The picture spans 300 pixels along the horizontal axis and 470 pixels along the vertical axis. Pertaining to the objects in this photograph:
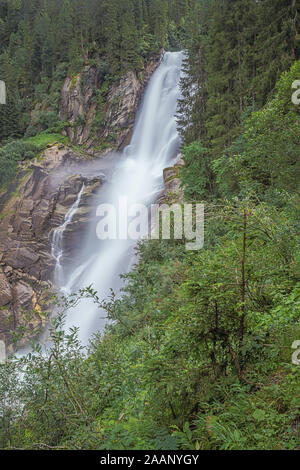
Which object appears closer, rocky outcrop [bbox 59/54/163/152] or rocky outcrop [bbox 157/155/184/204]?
rocky outcrop [bbox 157/155/184/204]

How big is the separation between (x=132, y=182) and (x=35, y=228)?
30.8ft

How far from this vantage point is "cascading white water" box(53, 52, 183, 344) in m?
18.2

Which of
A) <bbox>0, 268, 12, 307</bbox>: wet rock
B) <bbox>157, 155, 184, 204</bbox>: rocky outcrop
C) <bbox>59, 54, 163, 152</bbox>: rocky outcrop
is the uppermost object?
<bbox>59, 54, 163, 152</bbox>: rocky outcrop

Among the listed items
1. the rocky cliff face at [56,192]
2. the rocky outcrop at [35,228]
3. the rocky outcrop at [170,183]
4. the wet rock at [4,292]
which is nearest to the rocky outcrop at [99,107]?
the rocky cliff face at [56,192]

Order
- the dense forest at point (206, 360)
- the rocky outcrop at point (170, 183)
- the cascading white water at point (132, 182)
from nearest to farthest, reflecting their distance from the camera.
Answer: the dense forest at point (206, 360) → the cascading white water at point (132, 182) → the rocky outcrop at point (170, 183)

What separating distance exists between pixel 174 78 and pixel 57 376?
35.5 meters

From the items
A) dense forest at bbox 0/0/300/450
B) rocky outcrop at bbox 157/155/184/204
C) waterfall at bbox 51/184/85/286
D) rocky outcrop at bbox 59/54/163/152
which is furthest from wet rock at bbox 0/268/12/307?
rocky outcrop at bbox 59/54/163/152

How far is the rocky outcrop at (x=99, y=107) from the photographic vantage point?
105 ft

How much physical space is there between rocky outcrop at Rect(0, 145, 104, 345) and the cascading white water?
3.35 ft

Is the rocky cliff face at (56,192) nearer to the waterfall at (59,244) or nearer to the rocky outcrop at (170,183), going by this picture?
the waterfall at (59,244)

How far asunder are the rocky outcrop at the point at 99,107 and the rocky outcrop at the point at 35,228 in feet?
20.3

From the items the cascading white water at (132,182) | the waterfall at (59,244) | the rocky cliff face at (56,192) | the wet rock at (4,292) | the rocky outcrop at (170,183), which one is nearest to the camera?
the cascading white water at (132,182)

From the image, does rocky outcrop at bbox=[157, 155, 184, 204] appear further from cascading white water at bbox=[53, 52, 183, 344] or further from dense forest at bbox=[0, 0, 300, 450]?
→ dense forest at bbox=[0, 0, 300, 450]

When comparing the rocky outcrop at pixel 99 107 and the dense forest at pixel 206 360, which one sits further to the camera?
the rocky outcrop at pixel 99 107
